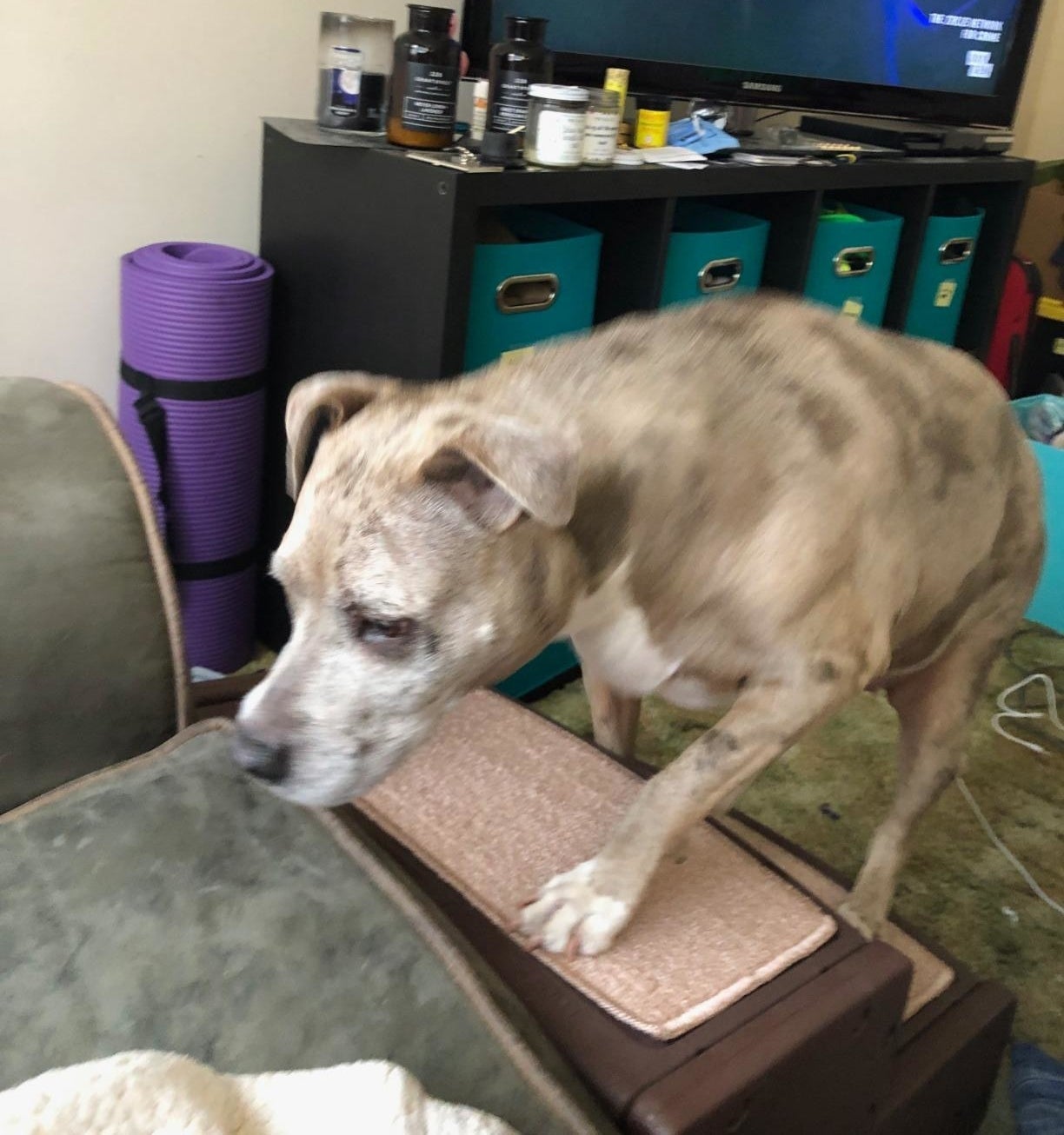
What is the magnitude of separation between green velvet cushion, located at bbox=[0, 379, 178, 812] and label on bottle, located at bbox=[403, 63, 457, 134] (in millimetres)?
792

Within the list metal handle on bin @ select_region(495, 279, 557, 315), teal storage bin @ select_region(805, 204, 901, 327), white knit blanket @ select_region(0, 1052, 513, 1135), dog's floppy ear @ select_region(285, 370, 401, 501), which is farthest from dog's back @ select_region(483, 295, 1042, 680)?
teal storage bin @ select_region(805, 204, 901, 327)

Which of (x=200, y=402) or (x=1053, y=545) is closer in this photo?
(x=200, y=402)

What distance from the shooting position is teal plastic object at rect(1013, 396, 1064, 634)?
242 cm

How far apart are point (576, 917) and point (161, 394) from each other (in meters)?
1.18

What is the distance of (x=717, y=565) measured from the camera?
3.33 feet

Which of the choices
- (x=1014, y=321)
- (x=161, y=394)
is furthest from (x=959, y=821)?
(x=1014, y=321)

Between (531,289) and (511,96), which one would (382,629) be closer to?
(531,289)

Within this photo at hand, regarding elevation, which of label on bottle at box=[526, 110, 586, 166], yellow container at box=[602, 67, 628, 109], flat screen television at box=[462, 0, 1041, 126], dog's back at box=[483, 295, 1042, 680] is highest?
flat screen television at box=[462, 0, 1041, 126]

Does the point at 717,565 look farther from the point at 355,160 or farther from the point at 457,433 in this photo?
the point at 355,160

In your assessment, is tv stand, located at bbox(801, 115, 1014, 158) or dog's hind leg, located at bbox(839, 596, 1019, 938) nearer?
dog's hind leg, located at bbox(839, 596, 1019, 938)

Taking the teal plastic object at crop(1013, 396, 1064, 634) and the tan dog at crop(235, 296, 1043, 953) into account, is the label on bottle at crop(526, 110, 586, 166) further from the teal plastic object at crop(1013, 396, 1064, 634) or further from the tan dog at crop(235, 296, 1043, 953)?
the teal plastic object at crop(1013, 396, 1064, 634)

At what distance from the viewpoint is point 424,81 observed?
5.27 ft

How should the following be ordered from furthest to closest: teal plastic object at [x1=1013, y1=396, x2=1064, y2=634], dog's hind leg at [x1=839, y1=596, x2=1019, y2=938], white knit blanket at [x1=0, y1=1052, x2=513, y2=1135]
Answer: teal plastic object at [x1=1013, y1=396, x2=1064, y2=634]
dog's hind leg at [x1=839, y1=596, x2=1019, y2=938]
white knit blanket at [x1=0, y1=1052, x2=513, y2=1135]

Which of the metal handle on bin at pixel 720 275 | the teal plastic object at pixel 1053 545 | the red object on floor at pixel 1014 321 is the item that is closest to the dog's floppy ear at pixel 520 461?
the metal handle on bin at pixel 720 275
